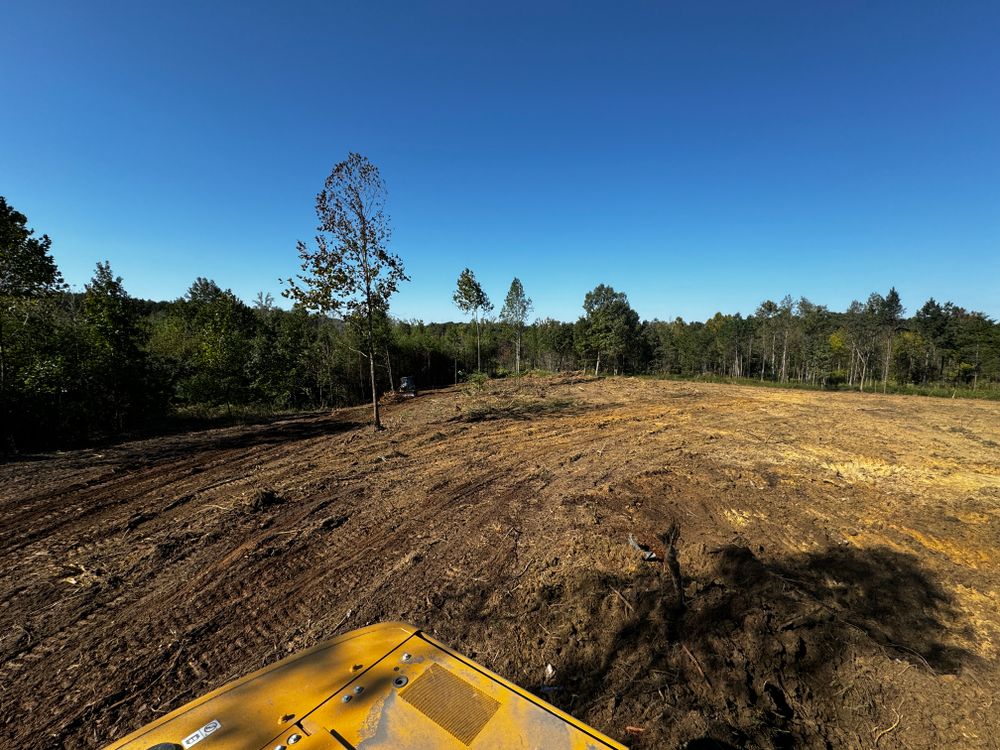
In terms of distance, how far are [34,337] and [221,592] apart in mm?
11580

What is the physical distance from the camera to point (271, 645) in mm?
3350

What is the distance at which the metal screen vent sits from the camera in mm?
1544

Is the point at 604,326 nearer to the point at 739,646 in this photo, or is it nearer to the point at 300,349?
the point at 300,349

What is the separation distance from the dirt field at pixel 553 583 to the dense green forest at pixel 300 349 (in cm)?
346

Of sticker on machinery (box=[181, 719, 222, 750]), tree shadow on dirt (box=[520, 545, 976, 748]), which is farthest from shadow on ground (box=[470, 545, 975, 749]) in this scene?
sticker on machinery (box=[181, 719, 222, 750])

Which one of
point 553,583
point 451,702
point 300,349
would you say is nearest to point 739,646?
point 553,583

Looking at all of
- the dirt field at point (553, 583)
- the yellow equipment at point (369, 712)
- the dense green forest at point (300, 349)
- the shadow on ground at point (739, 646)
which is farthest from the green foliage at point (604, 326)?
the yellow equipment at point (369, 712)

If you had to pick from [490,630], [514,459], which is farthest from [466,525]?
[514,459]

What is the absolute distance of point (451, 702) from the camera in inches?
65.6

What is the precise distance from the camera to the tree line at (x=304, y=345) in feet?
32.7

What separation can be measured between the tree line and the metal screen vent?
9602mm

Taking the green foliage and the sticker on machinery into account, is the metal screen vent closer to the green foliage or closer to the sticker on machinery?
the sticker on machinery

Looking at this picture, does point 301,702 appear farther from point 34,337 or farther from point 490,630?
point 34,337

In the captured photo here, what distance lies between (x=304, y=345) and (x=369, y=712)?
24.3 meters
